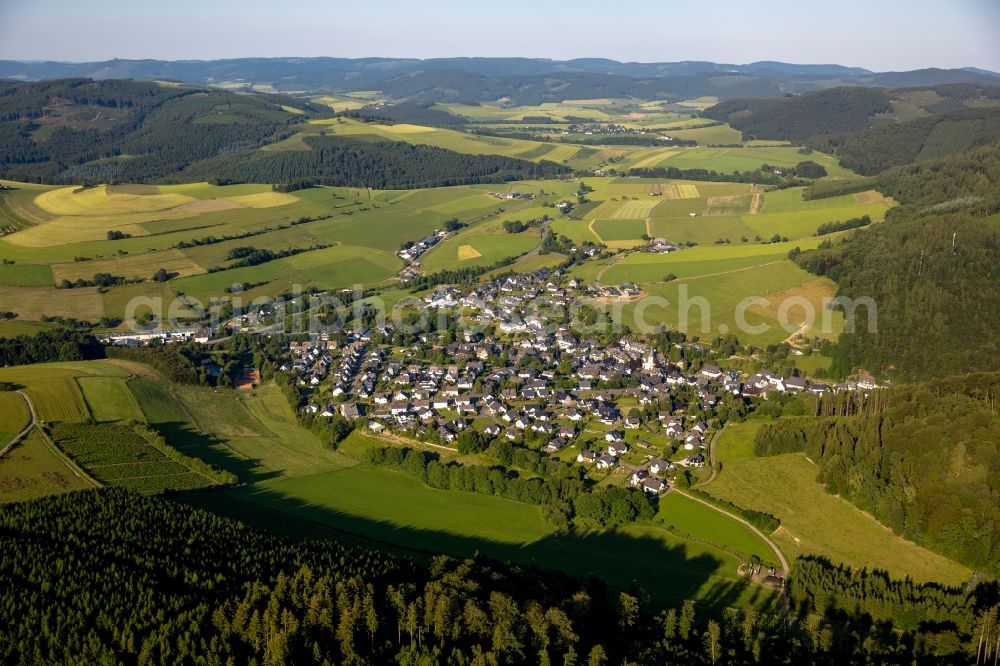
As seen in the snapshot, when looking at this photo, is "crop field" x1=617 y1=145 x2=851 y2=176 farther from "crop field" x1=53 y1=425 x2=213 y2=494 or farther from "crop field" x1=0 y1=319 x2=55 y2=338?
"crop field" x1=53 y1=425 x2=213 y2=494

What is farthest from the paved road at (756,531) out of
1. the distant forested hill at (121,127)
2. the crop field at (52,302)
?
the distant forested hill at (121,127)

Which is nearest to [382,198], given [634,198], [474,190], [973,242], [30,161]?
[474,190]

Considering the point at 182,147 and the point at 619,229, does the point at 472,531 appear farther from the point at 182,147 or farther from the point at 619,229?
the point at 182,147

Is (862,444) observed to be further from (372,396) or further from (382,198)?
(382,198)

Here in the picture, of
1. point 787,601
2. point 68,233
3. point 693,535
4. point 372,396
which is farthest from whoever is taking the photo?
point 68,233

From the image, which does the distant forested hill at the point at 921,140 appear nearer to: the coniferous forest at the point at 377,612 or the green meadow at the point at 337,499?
the green meadow at the point at 337,499

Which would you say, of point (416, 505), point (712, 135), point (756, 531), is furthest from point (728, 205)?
point (416, 505)
